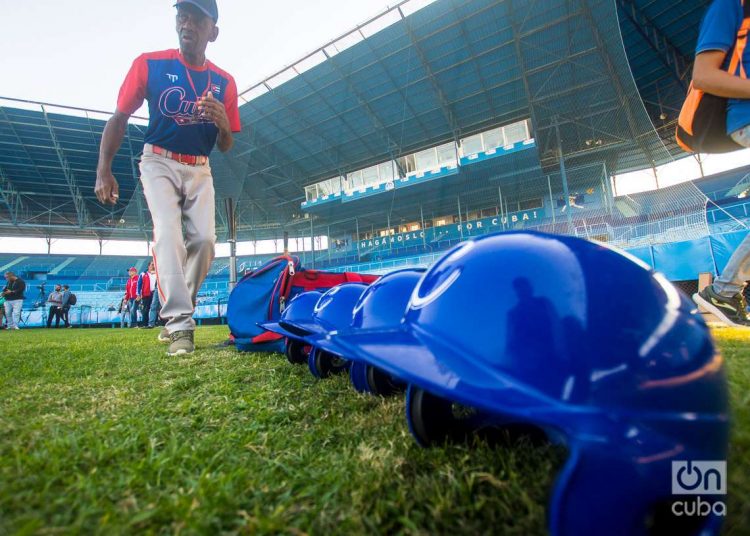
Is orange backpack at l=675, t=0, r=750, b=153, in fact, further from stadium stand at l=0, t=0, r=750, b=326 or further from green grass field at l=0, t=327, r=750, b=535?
stadium stand at l=0, t=0, r=750, b=326

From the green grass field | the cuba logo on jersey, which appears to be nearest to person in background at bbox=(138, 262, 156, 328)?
the cuba logo on jersey

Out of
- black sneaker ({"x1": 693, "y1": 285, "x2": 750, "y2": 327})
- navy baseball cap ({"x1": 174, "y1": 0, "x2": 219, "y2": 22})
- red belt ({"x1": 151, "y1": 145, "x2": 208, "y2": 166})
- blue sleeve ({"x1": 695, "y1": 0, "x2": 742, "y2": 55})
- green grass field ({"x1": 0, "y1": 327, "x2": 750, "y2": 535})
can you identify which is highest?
navy baseball cap ({"x1": 174, "y1": 0, "x2": 219, "y2": 22})

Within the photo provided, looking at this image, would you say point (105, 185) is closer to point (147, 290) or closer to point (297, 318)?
point (297, 318)

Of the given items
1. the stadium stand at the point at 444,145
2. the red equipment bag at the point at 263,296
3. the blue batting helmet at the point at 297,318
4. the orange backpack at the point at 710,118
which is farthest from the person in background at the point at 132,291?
the orange backpack at the point at 710,118

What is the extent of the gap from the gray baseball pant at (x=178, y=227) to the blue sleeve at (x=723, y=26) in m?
2.67

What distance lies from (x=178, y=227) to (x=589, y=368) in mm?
2234

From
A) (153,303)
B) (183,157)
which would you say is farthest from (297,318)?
(153,303)

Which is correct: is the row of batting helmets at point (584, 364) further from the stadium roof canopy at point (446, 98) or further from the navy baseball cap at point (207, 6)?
the stadium roof canopy at point (446, 98)

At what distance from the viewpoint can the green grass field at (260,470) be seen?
18.3 inches

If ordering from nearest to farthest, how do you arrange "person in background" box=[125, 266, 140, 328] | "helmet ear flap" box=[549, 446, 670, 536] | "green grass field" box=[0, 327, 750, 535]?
1. "helmet ear flap" box=[549, 446, 670, 536]
2. "green grass field" box=[0, 327, 750, 535]
3. "person in background" box=[125, 266, 140, 328]

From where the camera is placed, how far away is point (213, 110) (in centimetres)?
215

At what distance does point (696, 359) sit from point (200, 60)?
2827 mm

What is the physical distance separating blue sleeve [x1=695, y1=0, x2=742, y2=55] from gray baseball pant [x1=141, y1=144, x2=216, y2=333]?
2.67 m

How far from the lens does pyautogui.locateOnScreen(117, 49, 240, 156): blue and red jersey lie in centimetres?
207
